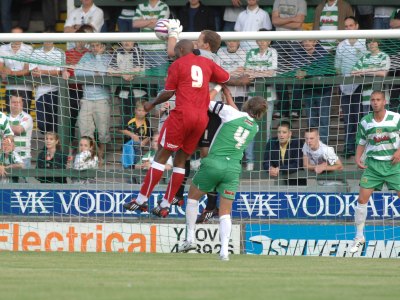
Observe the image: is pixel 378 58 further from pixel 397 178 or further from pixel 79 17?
pixel 79 17

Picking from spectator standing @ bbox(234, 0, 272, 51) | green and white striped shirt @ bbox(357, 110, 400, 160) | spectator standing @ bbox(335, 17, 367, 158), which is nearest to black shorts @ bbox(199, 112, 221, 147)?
green and white striped shirt @ bbox(357, 110, 400, 160)

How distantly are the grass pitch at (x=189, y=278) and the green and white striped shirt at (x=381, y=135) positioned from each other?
114 inches

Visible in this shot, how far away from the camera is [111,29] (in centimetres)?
1994

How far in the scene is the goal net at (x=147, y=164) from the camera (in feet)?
53.7

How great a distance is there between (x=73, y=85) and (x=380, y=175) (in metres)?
4.85

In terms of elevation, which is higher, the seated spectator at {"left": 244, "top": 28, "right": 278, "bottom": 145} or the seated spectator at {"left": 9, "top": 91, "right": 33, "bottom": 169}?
the seated spectator at {"left": 244, "top": 28, "right": 278, "bottom": 145}

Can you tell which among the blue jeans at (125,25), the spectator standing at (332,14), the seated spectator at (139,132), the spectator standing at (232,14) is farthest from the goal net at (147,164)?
the blue jeans at (125,25)

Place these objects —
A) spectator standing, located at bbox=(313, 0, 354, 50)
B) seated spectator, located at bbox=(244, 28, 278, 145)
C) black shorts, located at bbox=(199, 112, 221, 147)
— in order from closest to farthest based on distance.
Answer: black shorts, located at bbox=(199, 112, 221, 147) < seated spectator, located at bbox=(244, 28, 278, 145) < spectator standing, located at bbox=(313, 0, 354, 50)

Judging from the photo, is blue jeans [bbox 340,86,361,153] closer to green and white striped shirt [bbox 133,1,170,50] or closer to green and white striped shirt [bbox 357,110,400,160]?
green and white striped shirt [bbox 357,110,400,160]

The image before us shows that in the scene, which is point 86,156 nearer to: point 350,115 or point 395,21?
point 350,115

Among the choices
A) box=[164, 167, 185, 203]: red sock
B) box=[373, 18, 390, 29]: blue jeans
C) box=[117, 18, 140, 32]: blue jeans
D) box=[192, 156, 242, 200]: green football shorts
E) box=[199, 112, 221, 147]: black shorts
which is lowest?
box=[164, 167, 185, 203]: red sock

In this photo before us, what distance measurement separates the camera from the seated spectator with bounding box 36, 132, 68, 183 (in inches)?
653

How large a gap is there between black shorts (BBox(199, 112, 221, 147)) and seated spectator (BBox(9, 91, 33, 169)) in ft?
13.8

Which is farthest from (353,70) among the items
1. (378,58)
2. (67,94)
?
(67,94)
